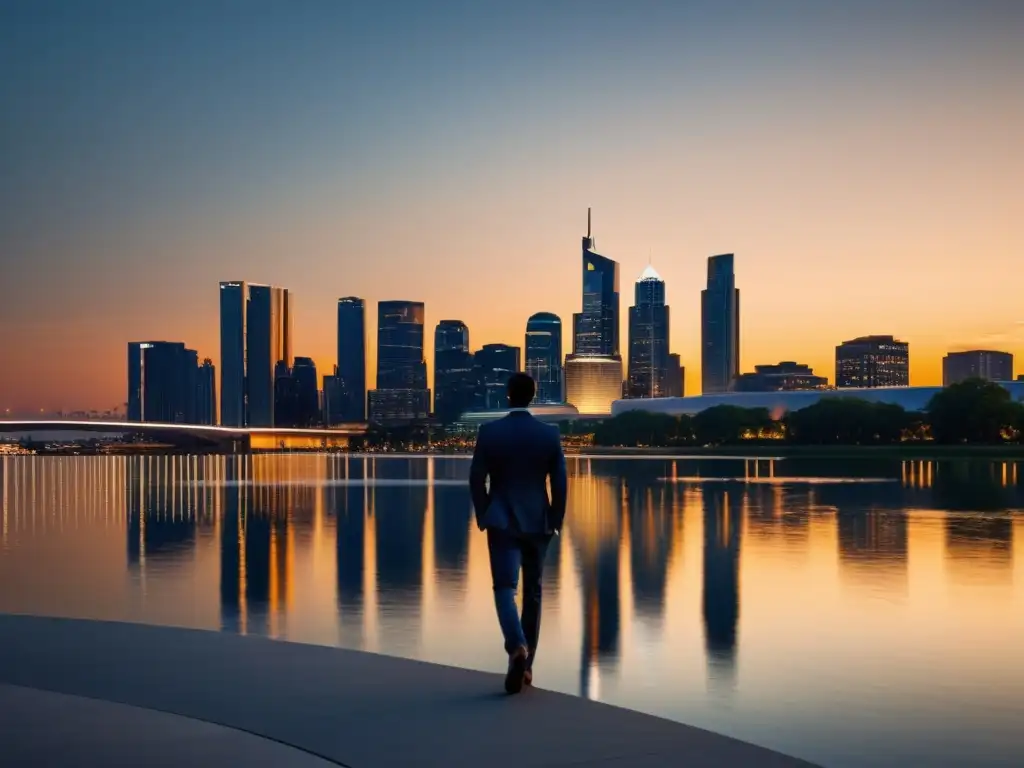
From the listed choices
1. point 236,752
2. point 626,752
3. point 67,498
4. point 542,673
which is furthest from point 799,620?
point 67,498

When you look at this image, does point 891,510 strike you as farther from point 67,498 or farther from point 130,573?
point 67,498

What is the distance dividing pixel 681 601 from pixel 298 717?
9638mm

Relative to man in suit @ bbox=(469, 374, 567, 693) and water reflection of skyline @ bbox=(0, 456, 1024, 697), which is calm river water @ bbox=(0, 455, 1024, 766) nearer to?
water reflection of skyline @ bbox=(0, 456, 1024, 697)

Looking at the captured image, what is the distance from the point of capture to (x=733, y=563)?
69.4 ft

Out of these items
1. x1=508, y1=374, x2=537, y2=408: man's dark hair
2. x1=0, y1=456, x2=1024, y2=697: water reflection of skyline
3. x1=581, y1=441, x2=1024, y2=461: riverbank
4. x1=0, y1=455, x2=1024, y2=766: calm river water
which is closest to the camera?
x1=508, y1=374, x2=537, y2=408: man's dark hair

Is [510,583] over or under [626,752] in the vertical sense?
over

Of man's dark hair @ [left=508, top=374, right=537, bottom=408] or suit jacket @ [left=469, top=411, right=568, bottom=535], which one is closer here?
suit jacket @ [left=469, top=411, right=568, bottom=535]

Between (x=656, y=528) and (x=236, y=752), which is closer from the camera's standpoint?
(x=236, y=752)

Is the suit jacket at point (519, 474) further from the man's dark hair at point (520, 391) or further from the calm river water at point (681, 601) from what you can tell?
the calm river water at point (681, 601)

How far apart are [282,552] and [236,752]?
1694 centimetres

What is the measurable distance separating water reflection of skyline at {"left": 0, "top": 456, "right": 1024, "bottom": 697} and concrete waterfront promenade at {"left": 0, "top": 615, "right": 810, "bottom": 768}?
2.61 m

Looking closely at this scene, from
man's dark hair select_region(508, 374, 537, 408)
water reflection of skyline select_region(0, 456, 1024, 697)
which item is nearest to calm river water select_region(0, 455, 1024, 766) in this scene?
water reflection of skyline select_region(0, 456, 1024, 697)

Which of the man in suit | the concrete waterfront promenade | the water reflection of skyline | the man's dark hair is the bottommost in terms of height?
the water reflection of skyline

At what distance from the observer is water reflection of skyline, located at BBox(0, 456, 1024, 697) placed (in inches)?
596
